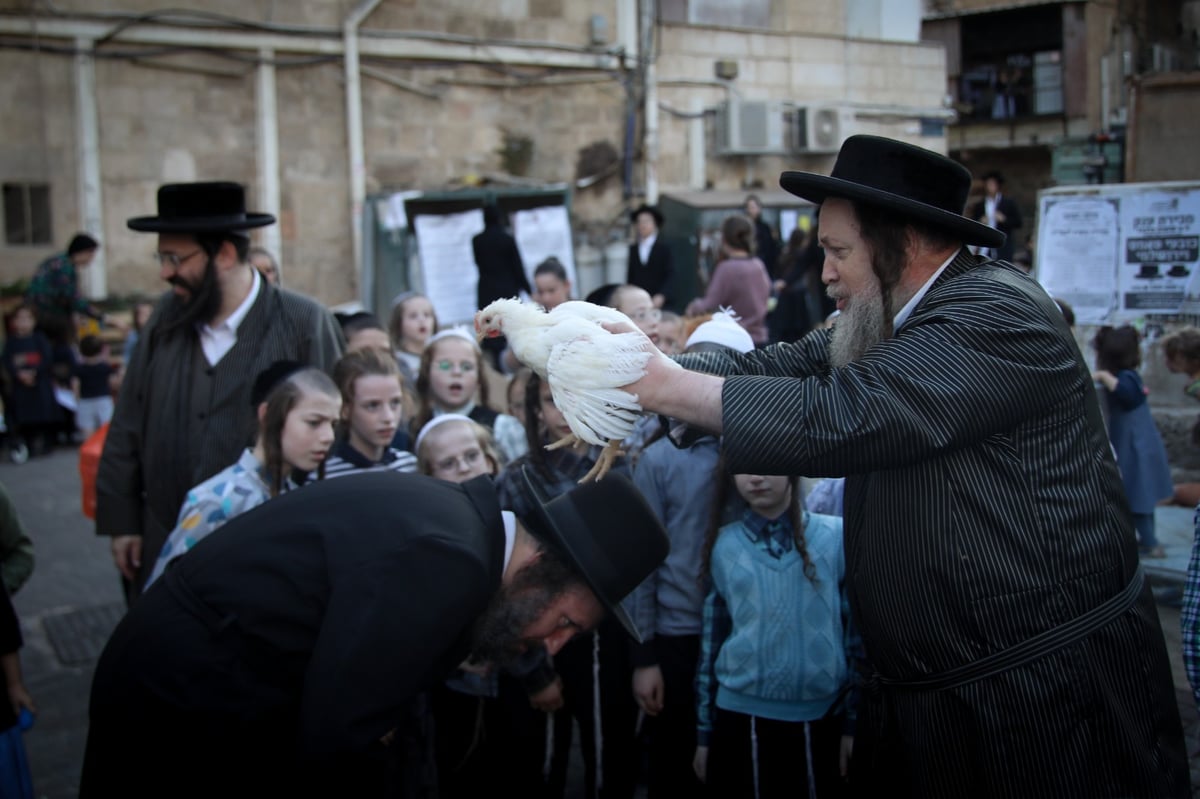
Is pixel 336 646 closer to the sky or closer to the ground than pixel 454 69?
closer to the ground

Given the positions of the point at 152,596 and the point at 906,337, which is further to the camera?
the point at 152,596

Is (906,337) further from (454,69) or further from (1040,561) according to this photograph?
(454,69)

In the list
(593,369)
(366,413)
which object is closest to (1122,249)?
(366,413)

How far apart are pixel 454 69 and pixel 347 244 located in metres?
2.84

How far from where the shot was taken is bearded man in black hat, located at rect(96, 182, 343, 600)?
161 inches

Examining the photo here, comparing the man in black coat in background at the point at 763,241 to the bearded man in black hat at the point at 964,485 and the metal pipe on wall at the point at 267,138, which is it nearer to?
the metal pipe on wall at the point at 267,138

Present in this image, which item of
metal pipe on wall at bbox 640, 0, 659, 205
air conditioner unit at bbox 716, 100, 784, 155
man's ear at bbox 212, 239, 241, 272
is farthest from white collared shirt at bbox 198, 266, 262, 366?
air conditioner unit at bbox 716, 100, 784, 155

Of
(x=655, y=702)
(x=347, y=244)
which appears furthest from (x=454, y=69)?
(x=655, y=702)

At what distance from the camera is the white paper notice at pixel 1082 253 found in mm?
7219

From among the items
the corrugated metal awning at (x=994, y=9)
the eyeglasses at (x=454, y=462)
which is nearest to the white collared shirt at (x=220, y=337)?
the eyeglasses at (x=454, y=462)

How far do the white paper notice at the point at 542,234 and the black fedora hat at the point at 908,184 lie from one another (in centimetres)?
1080

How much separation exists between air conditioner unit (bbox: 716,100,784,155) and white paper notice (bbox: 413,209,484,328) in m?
4.53

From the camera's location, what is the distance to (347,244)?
13.2m

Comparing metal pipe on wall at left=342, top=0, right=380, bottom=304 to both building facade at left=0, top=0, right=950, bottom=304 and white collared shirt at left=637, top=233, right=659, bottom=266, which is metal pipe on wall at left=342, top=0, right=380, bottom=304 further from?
white collared shirt at left=637, top=233, right=659, bottom=266
